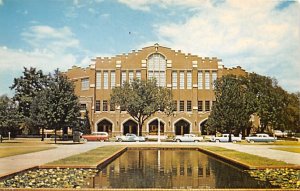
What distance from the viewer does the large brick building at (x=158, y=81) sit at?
44.7 metres

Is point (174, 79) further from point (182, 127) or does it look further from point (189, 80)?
point (182, 127)

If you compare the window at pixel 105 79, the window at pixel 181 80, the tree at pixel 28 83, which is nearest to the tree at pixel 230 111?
the window at pixel 181 80

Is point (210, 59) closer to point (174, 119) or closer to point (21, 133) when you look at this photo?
point (174, 119)

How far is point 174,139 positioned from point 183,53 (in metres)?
12.1

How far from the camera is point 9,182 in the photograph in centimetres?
889

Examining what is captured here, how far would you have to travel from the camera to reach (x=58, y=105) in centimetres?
2747

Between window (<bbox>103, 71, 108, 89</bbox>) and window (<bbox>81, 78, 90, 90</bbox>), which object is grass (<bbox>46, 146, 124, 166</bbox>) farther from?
window (<bbox>81, 78, 90, 90</bbox>)

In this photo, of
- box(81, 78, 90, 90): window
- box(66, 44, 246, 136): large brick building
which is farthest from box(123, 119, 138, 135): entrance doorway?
box(81, 78, 90, 90): window

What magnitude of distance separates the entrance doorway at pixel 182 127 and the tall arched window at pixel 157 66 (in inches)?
200

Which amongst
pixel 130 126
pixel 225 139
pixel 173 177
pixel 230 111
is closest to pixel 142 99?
pixel 225 139

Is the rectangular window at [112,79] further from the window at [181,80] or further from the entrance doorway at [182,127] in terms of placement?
the entrance doorway at [182,127]

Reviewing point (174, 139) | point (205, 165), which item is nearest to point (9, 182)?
point (205, 165)

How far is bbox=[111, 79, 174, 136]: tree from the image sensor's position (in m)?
36.9

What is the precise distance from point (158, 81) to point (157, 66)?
1734mm
